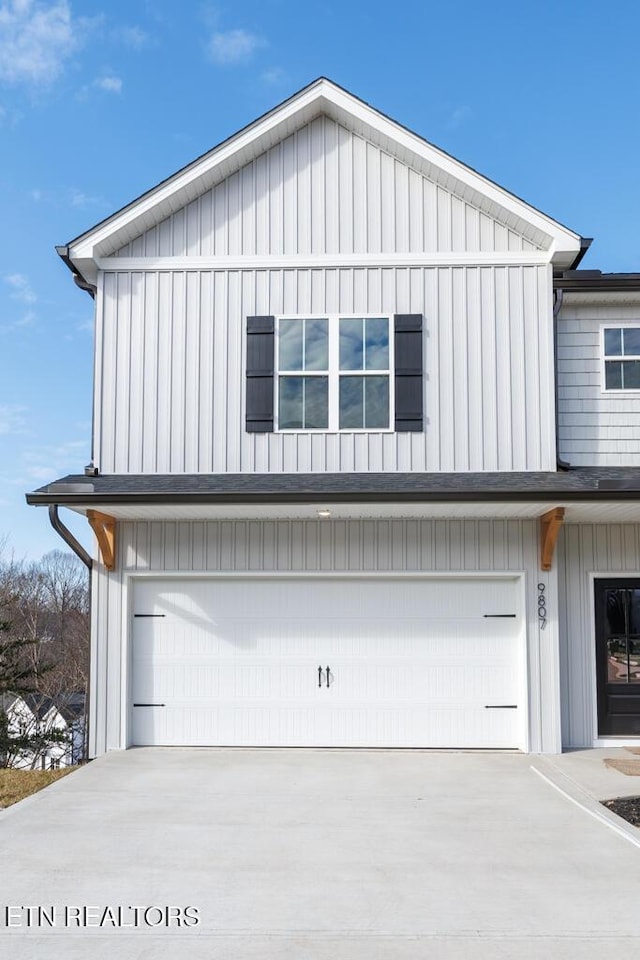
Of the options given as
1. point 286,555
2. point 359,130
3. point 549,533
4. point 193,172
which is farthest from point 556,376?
point 193,172

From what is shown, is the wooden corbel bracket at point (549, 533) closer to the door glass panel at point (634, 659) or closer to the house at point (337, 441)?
the house at point (337, 441)

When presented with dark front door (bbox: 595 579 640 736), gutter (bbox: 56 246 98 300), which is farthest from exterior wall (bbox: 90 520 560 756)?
gutter (bbox: 56 246 98 300)

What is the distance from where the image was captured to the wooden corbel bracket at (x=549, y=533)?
28.1 ft

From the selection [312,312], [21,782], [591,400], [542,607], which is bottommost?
[21,782]

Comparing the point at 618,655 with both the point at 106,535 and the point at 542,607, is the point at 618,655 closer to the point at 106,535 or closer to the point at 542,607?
the point at 542,607

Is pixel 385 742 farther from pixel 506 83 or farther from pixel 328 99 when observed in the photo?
pixel 506 83

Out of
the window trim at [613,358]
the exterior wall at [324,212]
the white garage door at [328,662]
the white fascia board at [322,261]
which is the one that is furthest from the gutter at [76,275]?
the window trim at [613,358]

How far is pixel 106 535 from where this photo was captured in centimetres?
904

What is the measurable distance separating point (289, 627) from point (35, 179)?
12780 mm

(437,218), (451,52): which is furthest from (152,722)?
(451,52)

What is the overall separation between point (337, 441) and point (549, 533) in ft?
7.99

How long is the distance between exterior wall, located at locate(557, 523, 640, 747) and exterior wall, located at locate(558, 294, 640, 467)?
0.84m

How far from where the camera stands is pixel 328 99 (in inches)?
363

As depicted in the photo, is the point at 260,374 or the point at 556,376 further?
the point at 556,376
